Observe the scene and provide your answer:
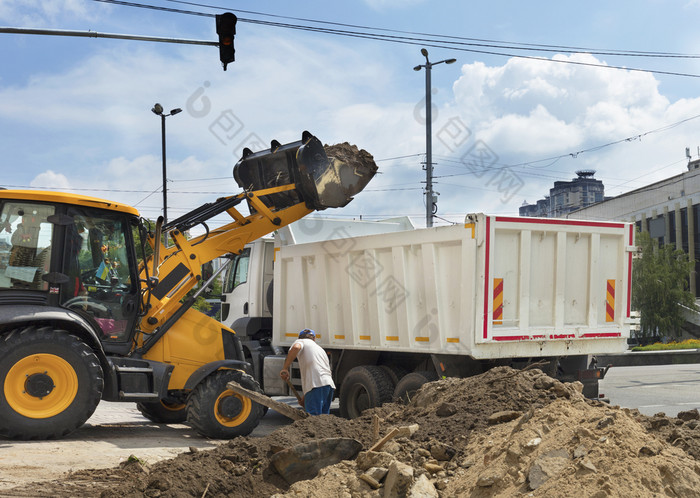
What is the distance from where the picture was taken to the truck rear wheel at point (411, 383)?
31.0ft

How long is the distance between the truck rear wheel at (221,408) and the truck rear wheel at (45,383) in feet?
4.25

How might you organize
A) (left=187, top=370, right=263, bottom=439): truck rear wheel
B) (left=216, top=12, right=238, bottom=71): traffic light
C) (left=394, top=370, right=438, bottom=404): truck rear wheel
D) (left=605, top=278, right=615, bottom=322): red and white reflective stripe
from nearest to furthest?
(left=187, top=370, right=263, bottom=439): truck rear wheel < (left=394, top=370, right=438, bottom=404): truck rear wheel < (left=605, top=278, right=615, bottom=322): red and white reflective stripe < (left=216, top=12, right=238, bottom=71): traffic light

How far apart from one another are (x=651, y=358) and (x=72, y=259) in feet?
62.0

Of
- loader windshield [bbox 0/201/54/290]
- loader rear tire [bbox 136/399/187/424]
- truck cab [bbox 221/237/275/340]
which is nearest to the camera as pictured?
loader windshield [bbox 0/201/54/290]

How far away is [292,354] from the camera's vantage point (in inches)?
379

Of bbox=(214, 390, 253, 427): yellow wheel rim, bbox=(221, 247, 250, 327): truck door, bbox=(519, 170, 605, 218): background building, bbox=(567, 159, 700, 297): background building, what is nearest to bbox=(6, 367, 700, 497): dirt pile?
bbox=(214, 390, 253, 427): yellow wheel rim

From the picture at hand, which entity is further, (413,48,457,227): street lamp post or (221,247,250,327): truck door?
(413,48,457,227): street lamp post

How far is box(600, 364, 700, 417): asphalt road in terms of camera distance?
13041 mm

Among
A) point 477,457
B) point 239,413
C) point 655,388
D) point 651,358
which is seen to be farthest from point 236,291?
point 651,358

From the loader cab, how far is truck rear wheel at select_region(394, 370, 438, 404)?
11.2ft

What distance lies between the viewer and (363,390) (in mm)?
10523

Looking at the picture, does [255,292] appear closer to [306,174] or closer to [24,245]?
[306,174]

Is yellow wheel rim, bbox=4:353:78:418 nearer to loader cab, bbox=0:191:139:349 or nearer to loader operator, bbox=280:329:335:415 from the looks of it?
loader cab, bbox=0:191:139:349

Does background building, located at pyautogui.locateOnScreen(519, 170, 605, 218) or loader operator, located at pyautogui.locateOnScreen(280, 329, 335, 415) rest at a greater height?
background building, located at pyautogui.locateOnScreen(519, 170, 605, 218)
